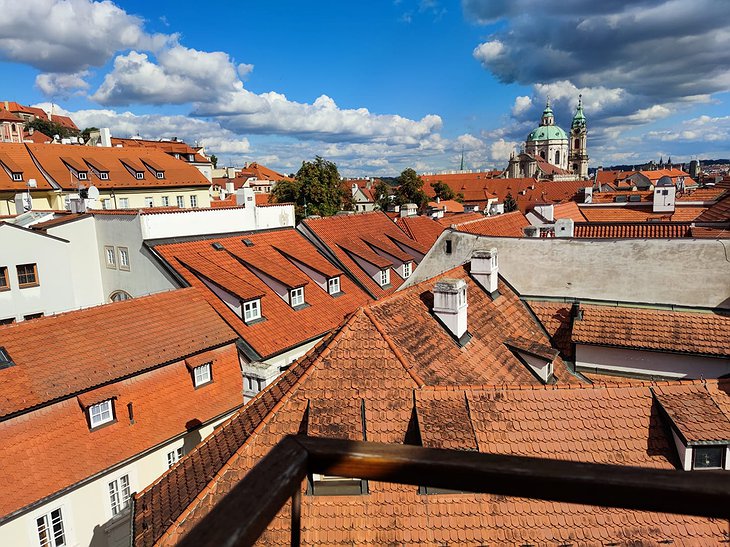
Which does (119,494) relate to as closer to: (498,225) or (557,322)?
(557,322)

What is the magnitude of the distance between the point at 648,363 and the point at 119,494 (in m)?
13.6

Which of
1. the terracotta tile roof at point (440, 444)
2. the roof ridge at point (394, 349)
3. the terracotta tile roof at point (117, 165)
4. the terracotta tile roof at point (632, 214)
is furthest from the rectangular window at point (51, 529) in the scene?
the terracotta tile roof at point (117, 165)

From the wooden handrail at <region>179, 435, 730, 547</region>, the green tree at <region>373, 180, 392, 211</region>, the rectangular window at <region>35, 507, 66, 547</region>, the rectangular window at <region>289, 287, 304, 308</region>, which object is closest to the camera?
the wooden handrail at <region>179, 435, 730, 547</region>

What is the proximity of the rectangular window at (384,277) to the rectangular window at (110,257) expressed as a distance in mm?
11664

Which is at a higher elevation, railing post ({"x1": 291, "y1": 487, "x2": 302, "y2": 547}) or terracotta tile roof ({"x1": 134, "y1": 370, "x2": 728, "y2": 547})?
railing post ({"x1": 291, "y1": 487, "x2": 302, "y2": 547})

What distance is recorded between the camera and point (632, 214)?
30.5m

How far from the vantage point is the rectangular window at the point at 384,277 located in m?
24.2

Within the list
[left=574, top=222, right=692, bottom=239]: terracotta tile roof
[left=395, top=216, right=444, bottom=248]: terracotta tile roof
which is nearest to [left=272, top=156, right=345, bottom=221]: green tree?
[left=395, top=216, right=444, bottom=248]: terracotta tile roof

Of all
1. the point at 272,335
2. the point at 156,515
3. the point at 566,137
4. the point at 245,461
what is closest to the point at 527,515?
the point at 245,461

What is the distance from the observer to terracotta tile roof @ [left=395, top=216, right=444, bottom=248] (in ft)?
104

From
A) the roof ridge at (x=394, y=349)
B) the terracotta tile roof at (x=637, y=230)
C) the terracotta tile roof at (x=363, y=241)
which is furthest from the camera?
the terracotta tile roof at (x=363, y=241)

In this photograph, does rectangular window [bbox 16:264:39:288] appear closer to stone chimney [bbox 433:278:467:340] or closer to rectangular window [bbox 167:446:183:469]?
rectangular window [bbox 167:446:183:469]

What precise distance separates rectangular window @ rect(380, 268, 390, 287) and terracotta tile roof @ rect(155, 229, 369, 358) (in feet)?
5.32

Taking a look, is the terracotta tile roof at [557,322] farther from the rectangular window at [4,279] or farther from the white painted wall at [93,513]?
the rectangular window at [4,279]
